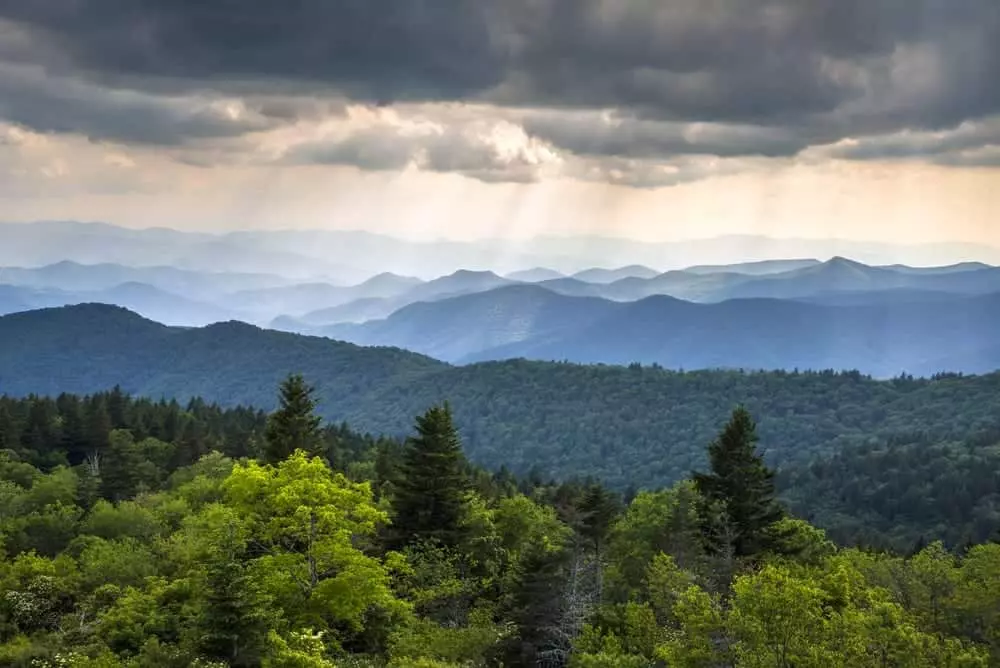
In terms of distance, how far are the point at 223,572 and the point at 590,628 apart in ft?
43.7

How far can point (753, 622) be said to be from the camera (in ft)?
80.8

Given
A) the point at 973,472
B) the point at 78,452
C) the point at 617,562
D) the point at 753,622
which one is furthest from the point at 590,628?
the point at 973,472

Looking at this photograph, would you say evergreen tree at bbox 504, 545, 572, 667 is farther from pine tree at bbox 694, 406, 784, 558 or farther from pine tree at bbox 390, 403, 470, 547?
pine tree at bbox 390, 403, 470, 547

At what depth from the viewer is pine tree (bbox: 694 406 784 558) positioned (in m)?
45.2

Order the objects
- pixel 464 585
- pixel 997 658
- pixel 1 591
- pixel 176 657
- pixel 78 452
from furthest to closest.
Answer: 1. pixel 78 452
2. pixel 464 585
3. pixel 1 591
4. pixel 176 657
5. pixel 997 658

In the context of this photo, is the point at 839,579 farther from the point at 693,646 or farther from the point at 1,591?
the point at 1,591

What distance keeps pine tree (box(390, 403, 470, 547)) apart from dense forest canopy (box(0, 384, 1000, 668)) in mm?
136

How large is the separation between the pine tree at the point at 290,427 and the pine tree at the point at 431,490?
706 centimetres

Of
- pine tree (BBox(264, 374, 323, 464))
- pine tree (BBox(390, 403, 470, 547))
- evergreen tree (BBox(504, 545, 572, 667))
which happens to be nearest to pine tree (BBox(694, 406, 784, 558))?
evergreen tree (BBox(504, 545, 572, 667))

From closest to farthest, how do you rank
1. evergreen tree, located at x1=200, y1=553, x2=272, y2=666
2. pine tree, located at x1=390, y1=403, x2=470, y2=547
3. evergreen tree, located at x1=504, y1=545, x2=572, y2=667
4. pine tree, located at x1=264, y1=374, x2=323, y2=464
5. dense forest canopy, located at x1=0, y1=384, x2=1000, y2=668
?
dense forest canopy, located at x1=0, y1=384, x2=1000, y2=668 < evergreen tree, located at x1=200, y1=553, x2=272, y2=666 < evergreen tree, located at x1=504, y1=545, x2=572, y2=667 < pine tree, located at x1=390, y1=403, x2=470, y2=547 < pine tree, located at x1=264, y1=374, x2=323, y2=464

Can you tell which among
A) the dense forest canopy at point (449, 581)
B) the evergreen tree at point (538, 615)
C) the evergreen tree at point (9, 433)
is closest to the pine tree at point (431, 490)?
the dense forest canopy at point (449, 581)

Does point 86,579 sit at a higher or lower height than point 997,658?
lower

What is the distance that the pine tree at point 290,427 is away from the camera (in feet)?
177

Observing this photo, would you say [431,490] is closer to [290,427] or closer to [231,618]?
[290,427]
